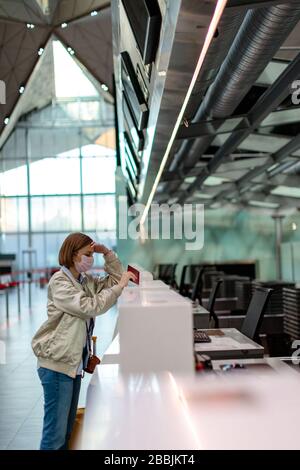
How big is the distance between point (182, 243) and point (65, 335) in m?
18.1

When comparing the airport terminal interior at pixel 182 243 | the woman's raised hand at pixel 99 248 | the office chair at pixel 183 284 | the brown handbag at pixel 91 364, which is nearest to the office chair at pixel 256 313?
the airport terminal interior at pixel 182 243

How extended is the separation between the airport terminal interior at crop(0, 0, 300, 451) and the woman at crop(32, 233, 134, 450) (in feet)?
0.05

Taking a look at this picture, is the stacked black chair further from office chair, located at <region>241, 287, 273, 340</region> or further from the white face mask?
the white face mask

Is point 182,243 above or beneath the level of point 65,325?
above

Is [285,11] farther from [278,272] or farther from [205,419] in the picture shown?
[278,272]

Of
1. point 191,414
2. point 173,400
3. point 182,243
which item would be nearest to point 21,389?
point 173,400

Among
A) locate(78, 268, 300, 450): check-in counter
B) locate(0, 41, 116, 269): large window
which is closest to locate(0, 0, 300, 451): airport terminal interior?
locate(78, 268, 300, 450): check-in counter

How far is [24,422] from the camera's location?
19.5ft

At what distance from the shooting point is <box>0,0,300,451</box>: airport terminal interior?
246 cm

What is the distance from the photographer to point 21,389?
7.54 m

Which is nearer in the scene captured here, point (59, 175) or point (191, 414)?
point (191, 414)

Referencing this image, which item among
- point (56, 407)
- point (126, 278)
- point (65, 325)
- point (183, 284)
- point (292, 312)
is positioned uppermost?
point (126, 278)

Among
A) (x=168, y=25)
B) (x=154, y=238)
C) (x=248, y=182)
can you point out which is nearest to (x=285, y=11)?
(x=168, y=25)

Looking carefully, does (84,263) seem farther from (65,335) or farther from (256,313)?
(256,313)
